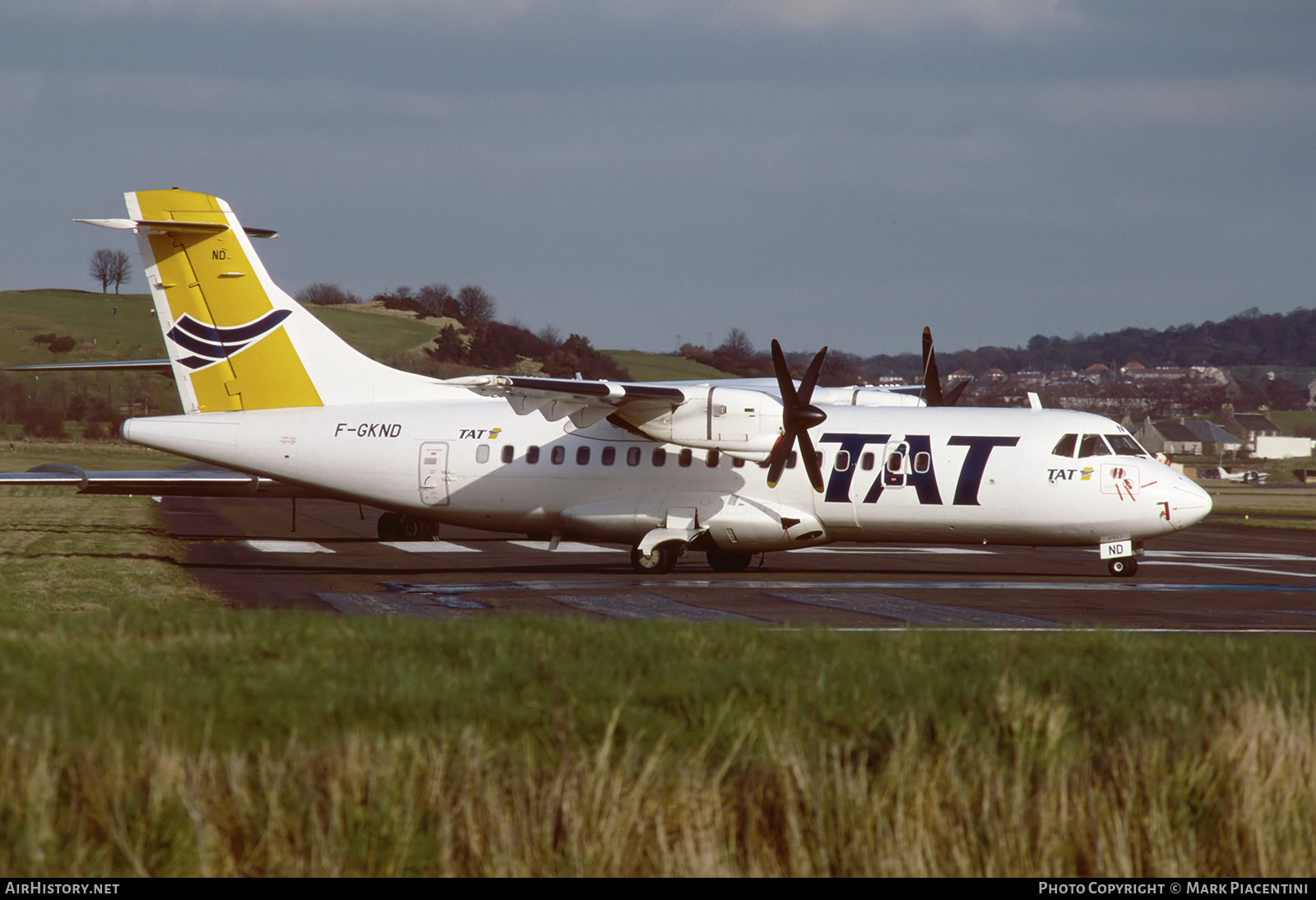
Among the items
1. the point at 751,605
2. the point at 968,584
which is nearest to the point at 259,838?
the point at 751,605

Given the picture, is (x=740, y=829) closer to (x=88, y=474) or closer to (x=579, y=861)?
(x=579, y=861)

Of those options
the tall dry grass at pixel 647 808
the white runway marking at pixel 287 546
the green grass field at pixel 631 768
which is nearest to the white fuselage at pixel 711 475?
the white runway marking at pixel 287 546

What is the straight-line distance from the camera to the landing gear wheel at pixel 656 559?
2469 cm

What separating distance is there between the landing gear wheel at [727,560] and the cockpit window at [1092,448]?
267 inches

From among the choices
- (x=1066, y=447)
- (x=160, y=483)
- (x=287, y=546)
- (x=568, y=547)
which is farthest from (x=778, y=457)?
(x=160, y=483)

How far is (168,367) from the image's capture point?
94.7ft

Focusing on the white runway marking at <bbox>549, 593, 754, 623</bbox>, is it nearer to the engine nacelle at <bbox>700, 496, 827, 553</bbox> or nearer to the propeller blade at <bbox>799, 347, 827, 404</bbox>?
the engine nacelle at <bbox>700, 496, 827, 553</bbox>

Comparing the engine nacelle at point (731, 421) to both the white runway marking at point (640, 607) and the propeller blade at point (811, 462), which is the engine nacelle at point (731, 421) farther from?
the white runway marking at point (640, 607)

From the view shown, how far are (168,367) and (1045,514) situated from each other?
1942cm

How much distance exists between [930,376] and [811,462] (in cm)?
787

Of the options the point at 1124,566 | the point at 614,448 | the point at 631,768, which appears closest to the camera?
the point at 631,768

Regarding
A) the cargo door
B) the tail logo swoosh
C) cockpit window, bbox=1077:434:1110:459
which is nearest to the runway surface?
the cargo door

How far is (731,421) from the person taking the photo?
24.0m

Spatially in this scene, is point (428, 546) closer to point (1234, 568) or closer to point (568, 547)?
point (568, 547)
